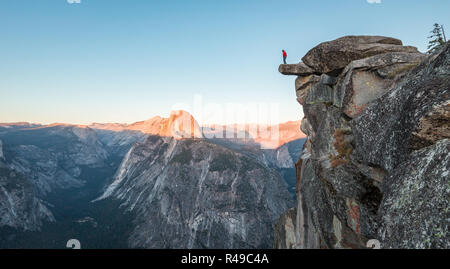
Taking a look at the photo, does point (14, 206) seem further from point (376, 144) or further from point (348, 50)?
point (376, 144)

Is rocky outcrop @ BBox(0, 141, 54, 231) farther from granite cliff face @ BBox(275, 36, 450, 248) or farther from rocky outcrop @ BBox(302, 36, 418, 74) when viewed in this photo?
rocky outcrop @ BBox(302, 36, 418, 74)

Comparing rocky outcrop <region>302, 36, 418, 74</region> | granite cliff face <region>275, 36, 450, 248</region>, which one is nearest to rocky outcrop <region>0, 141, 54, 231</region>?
granite cliff face <region>275, 36, 450, 248</region>

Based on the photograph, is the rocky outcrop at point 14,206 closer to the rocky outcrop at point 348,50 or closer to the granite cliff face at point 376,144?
the granite cliff face at point 376,144

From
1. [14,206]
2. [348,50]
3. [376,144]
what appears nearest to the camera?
[376,144]

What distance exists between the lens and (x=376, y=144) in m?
11.8

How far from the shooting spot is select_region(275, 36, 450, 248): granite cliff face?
Result: 764cm

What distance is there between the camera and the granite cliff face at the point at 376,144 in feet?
25.1

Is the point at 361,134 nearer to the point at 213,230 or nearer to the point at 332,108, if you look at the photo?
the point at 332,108

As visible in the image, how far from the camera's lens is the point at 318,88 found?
24.6 metres

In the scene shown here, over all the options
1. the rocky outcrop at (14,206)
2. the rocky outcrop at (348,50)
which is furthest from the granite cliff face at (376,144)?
the rocky outcrop at (14,206)

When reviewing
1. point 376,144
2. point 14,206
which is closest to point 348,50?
point 376,144
